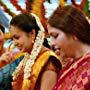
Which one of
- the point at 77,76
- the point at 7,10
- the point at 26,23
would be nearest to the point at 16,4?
the point at 7,10

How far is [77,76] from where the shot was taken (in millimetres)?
1855

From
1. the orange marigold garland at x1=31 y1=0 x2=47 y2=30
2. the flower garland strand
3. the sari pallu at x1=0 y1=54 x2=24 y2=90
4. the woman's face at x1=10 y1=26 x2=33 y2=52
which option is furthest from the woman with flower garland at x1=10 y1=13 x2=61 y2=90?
the flower garland strand

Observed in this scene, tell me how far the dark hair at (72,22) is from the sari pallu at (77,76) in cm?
11

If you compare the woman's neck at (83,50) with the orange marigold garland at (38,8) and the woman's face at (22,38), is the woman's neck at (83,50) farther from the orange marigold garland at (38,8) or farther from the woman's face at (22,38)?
→ the orange marigold garland at (38,8)

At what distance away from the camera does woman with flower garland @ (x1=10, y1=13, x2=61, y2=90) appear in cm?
230

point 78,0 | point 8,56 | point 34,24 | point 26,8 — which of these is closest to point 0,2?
point 26,8

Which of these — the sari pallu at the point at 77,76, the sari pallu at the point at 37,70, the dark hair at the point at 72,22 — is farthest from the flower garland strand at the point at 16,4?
the sari pallu at the point at 77,76

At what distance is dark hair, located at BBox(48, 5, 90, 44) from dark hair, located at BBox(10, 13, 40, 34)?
0.44m

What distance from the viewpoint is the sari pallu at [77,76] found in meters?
1.80

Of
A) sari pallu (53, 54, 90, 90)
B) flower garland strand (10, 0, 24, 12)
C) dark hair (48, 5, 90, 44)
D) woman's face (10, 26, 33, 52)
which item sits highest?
dark hair (48, 5, 90, 44)

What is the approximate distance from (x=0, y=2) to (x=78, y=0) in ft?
2.59

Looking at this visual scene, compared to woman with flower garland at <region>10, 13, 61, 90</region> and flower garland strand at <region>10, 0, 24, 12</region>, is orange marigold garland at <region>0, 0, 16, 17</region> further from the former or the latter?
woman with flower garland at <region>10, 13, 61, 90</region>

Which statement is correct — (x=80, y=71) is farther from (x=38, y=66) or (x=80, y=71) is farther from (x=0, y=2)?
(x=0, y=2)

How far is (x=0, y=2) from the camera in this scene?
407 centimetres
